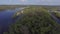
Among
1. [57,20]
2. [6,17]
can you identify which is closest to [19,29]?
[6,17]

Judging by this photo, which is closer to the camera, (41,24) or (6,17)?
(41,24)

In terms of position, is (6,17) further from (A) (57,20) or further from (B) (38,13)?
(A) (57,20)

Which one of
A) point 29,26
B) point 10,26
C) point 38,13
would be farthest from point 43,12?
point 10,26

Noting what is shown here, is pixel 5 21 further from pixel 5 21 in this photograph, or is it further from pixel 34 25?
pixel 34 25

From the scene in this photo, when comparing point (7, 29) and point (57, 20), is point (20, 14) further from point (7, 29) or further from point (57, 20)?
point (57, 20)

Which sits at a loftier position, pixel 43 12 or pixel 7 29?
pixel 43 12

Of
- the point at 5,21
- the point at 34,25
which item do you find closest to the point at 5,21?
the point at 5,21
